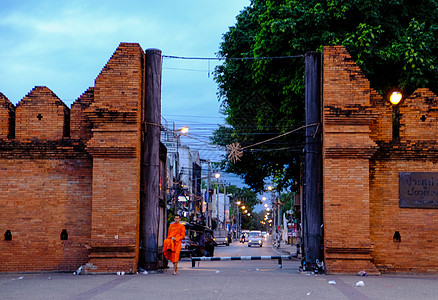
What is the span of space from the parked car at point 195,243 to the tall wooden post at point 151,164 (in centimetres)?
1452

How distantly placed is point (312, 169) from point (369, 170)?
162cm

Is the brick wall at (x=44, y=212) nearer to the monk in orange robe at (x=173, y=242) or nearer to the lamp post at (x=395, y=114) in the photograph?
the monk in orange robe at (x=173, y=242)

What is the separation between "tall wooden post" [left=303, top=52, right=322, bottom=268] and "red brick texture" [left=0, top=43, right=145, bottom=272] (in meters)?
4.85

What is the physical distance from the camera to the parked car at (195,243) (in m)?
31.6

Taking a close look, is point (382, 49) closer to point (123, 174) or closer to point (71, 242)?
point (123, 174)

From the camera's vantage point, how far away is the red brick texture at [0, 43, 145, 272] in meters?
15.8

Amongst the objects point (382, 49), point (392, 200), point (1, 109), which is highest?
point (382, 49)

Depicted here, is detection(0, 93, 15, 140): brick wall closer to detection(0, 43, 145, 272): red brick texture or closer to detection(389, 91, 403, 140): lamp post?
detection(0, 43, 145, 272): red brick texture

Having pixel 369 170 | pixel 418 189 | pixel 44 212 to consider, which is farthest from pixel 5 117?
pixel 418 189

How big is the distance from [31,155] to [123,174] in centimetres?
290

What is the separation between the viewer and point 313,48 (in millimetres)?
23047

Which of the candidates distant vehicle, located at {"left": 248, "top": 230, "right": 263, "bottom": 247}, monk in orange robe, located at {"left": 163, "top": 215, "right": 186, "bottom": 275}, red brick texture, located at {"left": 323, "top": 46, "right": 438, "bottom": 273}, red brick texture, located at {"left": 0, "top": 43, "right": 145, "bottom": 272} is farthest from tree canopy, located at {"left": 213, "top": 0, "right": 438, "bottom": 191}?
distant vehicle, located at {"left": 248, "top": 230, "right": 263, "bottom": 247}

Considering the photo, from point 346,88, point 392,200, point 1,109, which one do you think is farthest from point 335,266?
point 1,109

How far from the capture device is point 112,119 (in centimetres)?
1611
